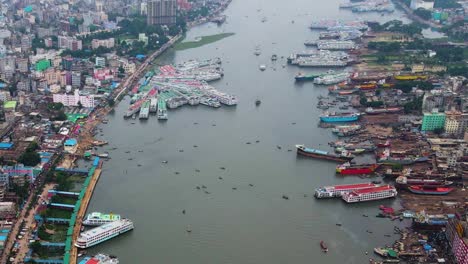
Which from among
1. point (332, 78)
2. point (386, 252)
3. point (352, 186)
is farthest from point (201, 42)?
point (386, 252)

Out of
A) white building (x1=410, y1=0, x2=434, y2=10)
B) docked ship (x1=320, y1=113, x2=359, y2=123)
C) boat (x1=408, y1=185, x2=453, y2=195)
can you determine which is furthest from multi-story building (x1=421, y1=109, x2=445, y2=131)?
white building (x1=410, y1=0, x2=434, y2=10)

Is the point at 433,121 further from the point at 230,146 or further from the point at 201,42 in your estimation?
the point at 201,42

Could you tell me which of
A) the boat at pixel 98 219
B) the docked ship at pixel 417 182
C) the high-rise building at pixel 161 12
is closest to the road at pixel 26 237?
the boat at pixel 98 219

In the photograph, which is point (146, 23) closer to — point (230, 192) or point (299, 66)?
point (299, 66)

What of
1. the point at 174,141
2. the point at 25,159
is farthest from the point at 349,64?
the point at 25,159

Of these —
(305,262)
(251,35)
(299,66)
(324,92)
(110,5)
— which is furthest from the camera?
(110,5)

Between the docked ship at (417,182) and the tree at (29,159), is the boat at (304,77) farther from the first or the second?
the tree at (29,159)
